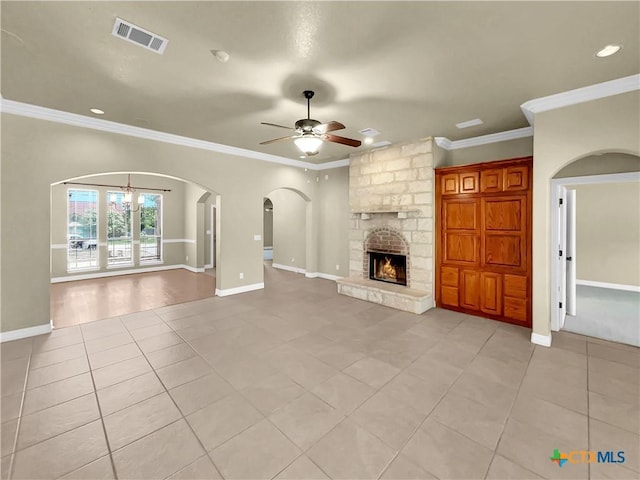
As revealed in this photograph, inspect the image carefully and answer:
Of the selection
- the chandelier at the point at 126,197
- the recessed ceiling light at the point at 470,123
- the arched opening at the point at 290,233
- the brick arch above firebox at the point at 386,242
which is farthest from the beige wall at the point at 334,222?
the chandelier at the point at 126,197

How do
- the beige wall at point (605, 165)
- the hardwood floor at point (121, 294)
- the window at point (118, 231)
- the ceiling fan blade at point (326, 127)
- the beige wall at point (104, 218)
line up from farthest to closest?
1. the window at point (118, 231)
2. the beige wall at point (104, 218)
3. the hardwood floor at point (121, 294)
4. the beige wall at point (605, 165)
5. the ceiling fan blade at point (326, 127)

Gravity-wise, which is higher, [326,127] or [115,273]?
[326,127]

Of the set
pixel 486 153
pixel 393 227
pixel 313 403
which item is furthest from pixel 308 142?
pixel 486 153

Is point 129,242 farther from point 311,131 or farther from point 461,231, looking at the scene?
point 461,231

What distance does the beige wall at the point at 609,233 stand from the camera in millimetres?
6535

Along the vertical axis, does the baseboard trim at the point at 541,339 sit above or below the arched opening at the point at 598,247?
below

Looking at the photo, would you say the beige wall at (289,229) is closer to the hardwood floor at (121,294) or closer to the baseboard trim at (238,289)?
the baseboard trim at (238,289)

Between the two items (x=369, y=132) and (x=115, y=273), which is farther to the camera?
(x=115, y=273)

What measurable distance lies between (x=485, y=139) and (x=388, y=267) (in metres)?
3.17

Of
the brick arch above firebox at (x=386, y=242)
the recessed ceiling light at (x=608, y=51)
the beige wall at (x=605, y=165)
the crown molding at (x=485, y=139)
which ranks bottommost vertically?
the brick arch above firebox at (x=386, y=242)

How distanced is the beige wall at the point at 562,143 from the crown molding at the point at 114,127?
5262mm

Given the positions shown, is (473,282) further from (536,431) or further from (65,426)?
(65,426)

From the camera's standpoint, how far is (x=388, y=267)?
6227mm

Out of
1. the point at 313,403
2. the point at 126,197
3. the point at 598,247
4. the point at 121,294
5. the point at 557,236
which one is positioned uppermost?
the point at 126,197
